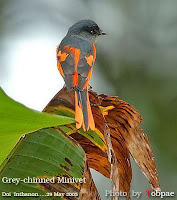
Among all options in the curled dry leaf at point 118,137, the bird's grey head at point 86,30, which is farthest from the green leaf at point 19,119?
the bird's grey head at point 86,30

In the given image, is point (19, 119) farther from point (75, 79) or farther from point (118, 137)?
point (75, 79)

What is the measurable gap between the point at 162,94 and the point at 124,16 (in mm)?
1501

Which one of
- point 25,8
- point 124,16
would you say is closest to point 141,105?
point 124,16

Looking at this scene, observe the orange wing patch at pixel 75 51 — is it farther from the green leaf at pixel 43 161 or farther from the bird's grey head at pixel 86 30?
the green leaf at pixel 43 161

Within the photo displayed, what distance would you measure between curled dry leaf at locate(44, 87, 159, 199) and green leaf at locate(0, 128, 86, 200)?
16 centimetres

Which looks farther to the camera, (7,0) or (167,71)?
(7,0)

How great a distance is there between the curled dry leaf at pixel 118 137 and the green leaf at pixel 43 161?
156 millimetres

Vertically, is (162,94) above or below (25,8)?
below

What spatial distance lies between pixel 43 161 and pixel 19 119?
615mm

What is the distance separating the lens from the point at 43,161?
1189mm

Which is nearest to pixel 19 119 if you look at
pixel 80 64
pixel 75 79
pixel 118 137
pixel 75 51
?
pixel 118 137

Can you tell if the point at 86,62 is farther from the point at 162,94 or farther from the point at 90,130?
the point at 162,94

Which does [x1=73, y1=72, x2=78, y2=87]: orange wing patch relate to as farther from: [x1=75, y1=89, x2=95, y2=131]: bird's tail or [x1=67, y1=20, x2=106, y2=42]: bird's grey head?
[x1=67, y1=20, x2=106, y2=42]: bird's grey head

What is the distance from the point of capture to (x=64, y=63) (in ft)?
7.00
